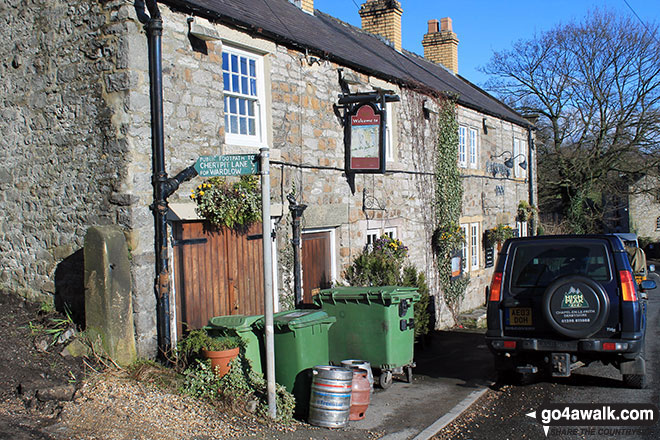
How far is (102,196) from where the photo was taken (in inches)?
281

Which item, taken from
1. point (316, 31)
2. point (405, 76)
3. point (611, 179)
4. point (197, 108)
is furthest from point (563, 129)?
point (197, 108)

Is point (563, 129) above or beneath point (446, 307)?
above

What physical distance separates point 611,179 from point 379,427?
26513 millimetres

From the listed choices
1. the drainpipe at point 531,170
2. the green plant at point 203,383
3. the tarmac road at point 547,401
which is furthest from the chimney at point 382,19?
the green plant at point 203,383

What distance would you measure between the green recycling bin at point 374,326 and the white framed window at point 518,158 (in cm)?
1347

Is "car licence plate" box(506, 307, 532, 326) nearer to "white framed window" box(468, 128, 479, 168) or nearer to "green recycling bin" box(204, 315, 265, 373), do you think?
"green recycling bin" box(204, 315, 265, 373)

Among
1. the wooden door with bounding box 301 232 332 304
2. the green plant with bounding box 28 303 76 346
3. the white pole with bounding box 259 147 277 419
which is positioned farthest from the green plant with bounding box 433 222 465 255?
the green plant with bounding box 28 303 76 346

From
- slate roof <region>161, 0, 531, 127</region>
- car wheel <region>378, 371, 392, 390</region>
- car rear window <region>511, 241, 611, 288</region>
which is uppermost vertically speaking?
slate roof <region>161, 0, 531, 127</region>

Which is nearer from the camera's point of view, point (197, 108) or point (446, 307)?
point (197, 108)

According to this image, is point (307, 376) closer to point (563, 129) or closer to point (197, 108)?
point (197, 108)

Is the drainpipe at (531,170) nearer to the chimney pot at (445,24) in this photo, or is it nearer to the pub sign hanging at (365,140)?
the chimney pot at (445,24)

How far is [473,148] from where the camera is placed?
55.3ft

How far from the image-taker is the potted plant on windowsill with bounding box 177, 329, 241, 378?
6.34m

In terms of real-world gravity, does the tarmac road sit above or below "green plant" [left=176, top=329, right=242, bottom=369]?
below
